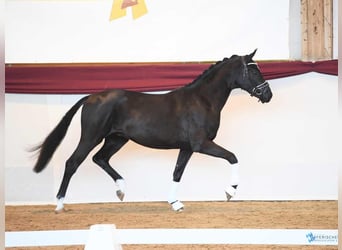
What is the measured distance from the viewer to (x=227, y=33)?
11.0 feet

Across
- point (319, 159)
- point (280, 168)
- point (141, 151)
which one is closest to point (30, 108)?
point (141, 151)

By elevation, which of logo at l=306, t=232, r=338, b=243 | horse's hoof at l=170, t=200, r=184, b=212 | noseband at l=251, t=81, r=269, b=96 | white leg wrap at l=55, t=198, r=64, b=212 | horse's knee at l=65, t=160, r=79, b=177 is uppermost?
noseband at l=251, t=81, r=269, b=96

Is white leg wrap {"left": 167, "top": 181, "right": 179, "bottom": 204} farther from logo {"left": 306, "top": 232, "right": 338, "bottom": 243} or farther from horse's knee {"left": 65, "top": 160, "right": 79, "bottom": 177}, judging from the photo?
logo {"left": 306, "top": 232, "right": 338, "bottom": 243}

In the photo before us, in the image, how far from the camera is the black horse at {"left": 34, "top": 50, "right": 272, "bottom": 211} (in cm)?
305

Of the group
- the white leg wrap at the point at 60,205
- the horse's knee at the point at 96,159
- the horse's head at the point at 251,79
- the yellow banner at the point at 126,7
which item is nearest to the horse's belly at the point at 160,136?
the horse's knee at the point at 96,159

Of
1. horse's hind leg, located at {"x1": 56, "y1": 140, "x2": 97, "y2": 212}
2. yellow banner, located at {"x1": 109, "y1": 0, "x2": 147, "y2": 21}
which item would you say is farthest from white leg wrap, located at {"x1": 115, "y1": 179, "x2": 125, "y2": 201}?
yellow banner, located at {"x1": 109, "y1": 0, "x2": 147, "y2": 21}

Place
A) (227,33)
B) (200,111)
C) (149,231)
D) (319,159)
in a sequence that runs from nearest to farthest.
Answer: (149,231) → (200,111) → (227,33) → (319,159)

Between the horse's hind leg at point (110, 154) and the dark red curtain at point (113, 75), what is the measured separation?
20.6 inches

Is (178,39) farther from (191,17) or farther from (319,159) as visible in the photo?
(319,159)

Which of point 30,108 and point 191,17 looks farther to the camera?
point 30,108

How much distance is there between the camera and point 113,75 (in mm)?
3578

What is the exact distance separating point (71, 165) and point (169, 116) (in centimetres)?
75

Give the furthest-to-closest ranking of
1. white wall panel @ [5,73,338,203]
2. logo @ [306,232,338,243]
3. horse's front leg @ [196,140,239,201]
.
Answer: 1. white wall panel @ [5,73,338,203]
2. horse's front leg @ [196,140,239,201]
3. logo @ [306,232,338,243]

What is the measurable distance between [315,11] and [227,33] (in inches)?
30.4
